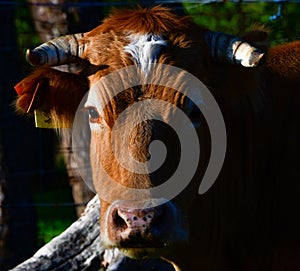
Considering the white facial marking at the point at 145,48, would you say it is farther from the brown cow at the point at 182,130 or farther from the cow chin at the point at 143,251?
the cow chin at the point at 143,251

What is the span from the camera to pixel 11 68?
8977mm

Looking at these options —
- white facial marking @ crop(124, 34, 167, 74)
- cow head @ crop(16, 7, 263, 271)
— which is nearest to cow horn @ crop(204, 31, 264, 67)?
cow head @ crop(16, 7, 263, 271)

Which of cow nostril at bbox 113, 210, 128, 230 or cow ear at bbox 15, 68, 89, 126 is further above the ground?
cow ear at bbox 15, 68, 89, 126

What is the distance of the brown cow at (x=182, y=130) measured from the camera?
14.3 ft

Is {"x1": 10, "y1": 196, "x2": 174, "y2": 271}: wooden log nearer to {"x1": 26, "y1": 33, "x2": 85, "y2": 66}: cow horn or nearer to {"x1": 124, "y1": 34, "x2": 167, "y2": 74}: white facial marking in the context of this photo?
{"x1": 26, "y1": 33, "x2": 85, "y2": 66}: cow horn

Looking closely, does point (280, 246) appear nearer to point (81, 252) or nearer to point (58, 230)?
point (81, 252)

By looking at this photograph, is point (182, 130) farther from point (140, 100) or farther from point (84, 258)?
point (84, 258)

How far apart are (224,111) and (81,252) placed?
1.73m

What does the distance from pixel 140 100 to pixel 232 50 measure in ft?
1.69

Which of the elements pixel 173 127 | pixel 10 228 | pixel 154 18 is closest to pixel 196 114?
pixel 173 127

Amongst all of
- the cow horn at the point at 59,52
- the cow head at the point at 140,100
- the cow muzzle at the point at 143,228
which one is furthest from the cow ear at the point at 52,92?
the cow muzzle at the point at 143,228

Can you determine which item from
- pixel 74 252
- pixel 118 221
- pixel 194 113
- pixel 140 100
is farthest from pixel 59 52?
pixel 74 252

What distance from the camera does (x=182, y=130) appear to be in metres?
4.54

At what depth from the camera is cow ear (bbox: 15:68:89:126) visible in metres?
4.89
